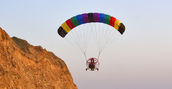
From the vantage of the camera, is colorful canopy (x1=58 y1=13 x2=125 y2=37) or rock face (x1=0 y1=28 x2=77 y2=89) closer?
colorful canopy (x1=58 y1=13 x2=125 y2=37)

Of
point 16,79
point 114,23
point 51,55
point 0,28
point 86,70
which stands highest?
point 51,55

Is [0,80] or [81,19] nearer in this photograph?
[81,19]

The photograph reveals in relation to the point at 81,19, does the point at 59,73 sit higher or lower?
higher

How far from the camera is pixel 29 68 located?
4838cm

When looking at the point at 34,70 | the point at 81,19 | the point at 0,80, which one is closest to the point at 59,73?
the point at 34,70

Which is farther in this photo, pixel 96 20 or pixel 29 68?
pixel 29 68

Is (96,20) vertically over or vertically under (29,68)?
under

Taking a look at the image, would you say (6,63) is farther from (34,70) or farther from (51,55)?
(51,55)

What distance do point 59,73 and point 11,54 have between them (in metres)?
15.2

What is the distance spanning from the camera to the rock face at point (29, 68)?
42.1m

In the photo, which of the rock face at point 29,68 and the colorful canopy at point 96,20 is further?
the rock face at point 29,68

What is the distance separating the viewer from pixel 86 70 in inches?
1264

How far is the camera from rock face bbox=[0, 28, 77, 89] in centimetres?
4212

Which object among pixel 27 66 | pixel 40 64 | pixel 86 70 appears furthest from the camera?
pixel 40 64
